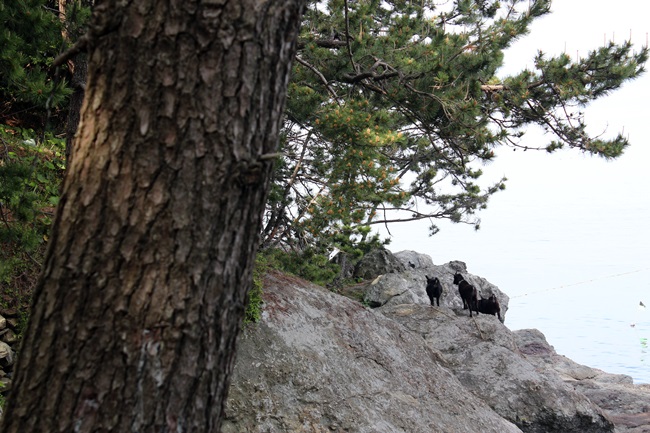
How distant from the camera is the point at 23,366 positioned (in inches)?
84.7

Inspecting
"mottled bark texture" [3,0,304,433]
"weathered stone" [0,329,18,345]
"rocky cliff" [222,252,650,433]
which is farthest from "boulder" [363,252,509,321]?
"mottled bark texture" [3,0,304,433]

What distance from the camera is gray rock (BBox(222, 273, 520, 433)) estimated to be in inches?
195

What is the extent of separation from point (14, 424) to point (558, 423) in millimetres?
7451

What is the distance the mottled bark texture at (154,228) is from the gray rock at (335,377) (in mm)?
2810

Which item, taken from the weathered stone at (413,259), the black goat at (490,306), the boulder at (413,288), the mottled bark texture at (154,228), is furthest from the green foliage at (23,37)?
the weathered stone at (413,259)

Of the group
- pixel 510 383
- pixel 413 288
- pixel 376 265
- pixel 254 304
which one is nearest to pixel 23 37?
pixel 254 304

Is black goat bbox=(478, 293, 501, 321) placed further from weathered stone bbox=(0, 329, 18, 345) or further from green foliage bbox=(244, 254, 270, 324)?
weathered stone bbox=(0, 329, 18, 345)

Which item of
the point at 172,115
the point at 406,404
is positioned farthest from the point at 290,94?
the point at 172,115

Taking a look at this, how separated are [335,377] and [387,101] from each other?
5050 mm

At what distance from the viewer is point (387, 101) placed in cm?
926

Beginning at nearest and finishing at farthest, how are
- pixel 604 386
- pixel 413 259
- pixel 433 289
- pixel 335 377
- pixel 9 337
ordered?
1. pixel 9 337
2. pixel 335 377
3. pixel 604 386
4. pixel 433 289
5. pixel 413 259

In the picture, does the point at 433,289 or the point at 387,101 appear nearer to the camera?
the point at 387,101

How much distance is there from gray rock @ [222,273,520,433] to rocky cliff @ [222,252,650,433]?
1cm

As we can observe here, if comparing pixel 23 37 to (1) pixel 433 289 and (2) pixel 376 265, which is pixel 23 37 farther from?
(2) pixel 376 265
